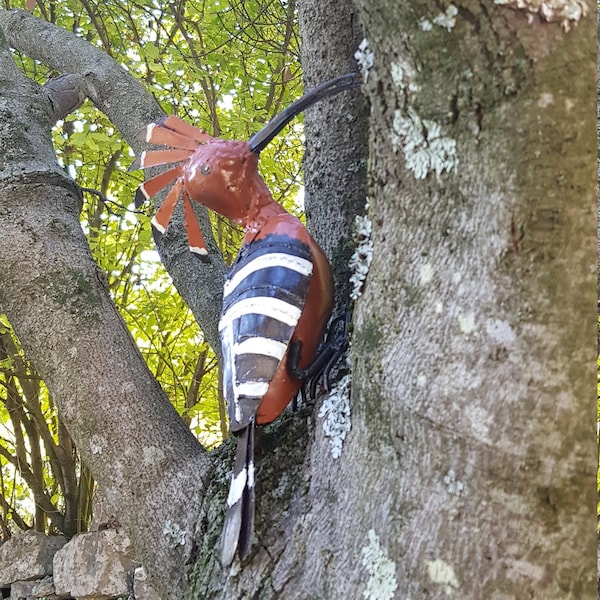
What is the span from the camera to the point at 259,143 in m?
0.93

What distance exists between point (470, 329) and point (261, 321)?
0.93 feet

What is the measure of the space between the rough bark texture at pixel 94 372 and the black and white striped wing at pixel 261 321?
0.53 ft

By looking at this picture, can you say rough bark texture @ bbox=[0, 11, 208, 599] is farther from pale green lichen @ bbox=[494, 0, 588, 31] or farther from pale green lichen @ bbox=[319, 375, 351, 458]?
pale green lichen @ bbox=[494, 0, 588, 31]

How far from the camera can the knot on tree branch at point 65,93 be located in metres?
1.51

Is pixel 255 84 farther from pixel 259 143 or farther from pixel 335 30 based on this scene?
pixel 259 143

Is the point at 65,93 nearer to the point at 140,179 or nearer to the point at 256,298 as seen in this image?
the point at 256,298

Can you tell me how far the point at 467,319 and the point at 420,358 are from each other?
61mm

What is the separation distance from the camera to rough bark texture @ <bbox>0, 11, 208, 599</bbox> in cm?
91

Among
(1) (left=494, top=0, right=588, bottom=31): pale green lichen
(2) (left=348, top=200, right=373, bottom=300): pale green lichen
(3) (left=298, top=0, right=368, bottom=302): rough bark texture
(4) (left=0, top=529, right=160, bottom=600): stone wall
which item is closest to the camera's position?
(1) (left=494, top=0, right=588, bottom=31): pale green lichen

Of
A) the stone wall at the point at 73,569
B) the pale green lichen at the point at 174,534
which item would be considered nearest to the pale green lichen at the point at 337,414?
the pale green lichen at the point at 174,534

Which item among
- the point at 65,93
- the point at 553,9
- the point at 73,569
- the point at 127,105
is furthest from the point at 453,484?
the point at 73,569

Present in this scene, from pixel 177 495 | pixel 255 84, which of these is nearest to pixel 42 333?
pixel 177 495

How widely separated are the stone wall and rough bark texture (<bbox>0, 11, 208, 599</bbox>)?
1.35 metres

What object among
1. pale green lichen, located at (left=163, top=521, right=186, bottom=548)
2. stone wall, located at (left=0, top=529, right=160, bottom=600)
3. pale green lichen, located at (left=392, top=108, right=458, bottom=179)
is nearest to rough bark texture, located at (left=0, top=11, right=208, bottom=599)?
pale green lichen, located at (left=163, top=521, right=186, bottom=548)
